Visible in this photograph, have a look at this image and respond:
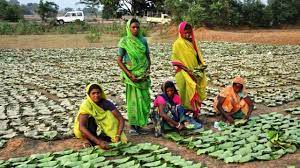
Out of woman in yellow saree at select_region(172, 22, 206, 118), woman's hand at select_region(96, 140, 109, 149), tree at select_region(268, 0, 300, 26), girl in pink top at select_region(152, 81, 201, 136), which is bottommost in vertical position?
woman's hand at select_region(96, 140, 109, 149)

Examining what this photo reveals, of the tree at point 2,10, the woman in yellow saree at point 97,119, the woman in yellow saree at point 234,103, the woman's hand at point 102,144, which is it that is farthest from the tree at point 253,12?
the woman's hand at point 102,144

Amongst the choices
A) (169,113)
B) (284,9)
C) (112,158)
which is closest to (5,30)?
(284,9)

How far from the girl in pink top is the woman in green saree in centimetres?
18

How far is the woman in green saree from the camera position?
560cm

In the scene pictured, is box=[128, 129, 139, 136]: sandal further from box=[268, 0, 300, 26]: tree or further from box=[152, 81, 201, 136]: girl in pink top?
box=[268, 0, 300, 26]: tree

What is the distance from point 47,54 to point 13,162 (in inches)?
532

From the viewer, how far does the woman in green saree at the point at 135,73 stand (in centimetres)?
560

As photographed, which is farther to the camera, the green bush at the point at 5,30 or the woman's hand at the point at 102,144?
the green bush at the point at 5,30

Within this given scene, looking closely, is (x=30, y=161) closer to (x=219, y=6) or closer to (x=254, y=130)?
(x=254, y=130)

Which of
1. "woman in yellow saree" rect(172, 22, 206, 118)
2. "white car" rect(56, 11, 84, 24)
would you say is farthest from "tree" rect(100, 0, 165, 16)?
"woman in yellow saree" rect(172, 22, 206, 118)

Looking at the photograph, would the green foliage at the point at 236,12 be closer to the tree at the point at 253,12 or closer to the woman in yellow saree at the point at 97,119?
the tree at the point at 253,12

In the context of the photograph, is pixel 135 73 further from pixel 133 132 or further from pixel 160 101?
pixel 133 132

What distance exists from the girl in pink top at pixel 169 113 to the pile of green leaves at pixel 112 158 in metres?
0.64

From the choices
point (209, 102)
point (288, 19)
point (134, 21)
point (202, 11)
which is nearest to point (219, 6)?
point (202, 11)
